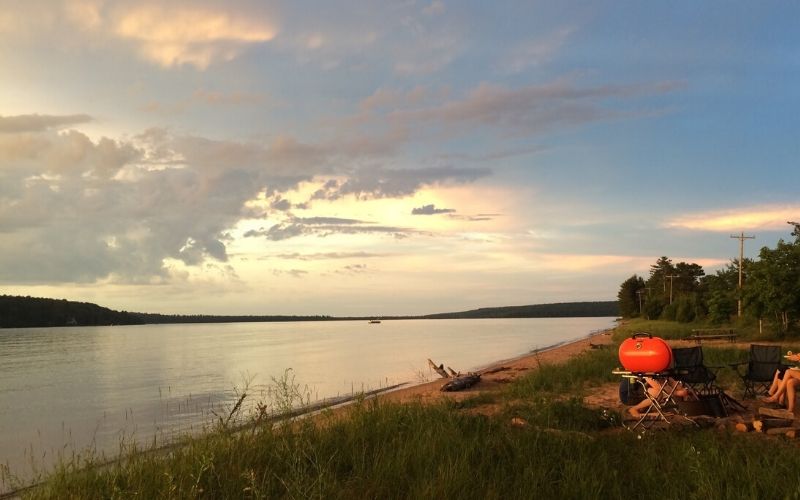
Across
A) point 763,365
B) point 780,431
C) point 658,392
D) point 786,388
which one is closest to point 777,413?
point 786,388

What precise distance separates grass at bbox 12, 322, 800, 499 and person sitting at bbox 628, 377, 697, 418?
4.22 feet

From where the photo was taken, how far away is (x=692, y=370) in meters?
10.9

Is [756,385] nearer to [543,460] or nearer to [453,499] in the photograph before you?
[543,460]

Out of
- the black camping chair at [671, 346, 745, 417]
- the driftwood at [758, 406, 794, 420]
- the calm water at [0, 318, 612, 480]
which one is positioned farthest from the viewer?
the calm water at [0, 318, 612, 480]

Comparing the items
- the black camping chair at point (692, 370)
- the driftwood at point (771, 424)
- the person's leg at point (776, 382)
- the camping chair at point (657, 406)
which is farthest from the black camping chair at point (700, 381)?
the driftwood at point (771, 424)

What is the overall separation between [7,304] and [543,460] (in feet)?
601

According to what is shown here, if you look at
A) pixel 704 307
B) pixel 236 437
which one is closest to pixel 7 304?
pixel 704 307

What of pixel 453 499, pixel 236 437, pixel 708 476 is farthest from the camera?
pixel 236 437

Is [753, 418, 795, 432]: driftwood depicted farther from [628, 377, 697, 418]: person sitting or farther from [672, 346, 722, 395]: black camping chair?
[672, 346, 722, 395]: black camping chair

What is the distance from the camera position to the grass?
547cm

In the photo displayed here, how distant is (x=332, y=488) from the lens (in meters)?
5.26

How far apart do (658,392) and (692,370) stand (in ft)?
4.24

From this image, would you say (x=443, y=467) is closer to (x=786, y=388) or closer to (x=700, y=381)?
(x=700, y=381)

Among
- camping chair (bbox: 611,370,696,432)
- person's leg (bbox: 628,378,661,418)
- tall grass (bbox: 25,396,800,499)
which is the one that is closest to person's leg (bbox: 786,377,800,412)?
camping chair (bbox: 611,370,696,432)
